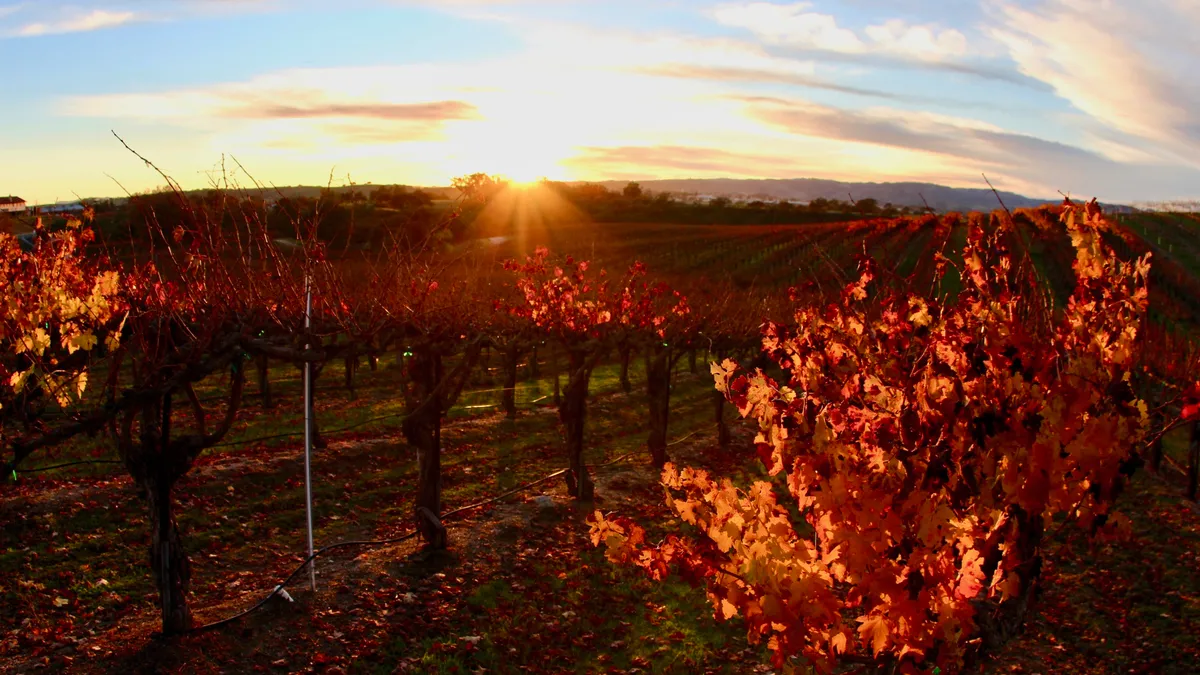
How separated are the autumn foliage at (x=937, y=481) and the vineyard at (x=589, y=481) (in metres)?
0.02

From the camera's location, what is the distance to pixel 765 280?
53625 millimetres

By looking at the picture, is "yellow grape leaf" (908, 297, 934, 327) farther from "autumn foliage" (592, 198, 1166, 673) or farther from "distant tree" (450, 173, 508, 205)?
"distant tree" (450, 173, 508, 205)

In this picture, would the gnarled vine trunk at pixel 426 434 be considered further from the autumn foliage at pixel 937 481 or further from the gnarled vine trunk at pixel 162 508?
the autumn foliage at pixel 937 481

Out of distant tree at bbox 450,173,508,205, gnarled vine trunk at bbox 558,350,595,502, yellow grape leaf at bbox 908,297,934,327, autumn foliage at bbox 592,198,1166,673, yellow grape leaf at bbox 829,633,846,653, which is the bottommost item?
gnarled vine trunk at bbox 558,350,595,502

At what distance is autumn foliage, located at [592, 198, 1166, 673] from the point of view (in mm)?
4395

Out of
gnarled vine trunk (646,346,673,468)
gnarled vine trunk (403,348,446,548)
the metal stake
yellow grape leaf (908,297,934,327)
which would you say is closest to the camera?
yellow grape leaf (908,297,934,327)

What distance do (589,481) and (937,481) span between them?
1199 cm

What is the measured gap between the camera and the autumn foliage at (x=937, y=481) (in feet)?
14.4

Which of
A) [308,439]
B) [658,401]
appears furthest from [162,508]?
[658,401]

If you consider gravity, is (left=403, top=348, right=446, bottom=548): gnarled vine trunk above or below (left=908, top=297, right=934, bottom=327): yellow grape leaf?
below

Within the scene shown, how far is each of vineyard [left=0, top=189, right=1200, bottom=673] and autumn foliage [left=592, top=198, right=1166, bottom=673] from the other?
0.02 metres

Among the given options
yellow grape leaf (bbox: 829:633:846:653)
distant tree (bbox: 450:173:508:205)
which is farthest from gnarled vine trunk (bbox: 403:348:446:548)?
yellow grape leaf (bbox: 829:633:846:653)

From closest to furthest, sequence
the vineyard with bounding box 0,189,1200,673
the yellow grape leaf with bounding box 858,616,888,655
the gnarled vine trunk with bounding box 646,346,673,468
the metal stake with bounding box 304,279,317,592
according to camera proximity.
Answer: the yellow grape leaf with bounding box 858,616,888,655 < the vineyard with bounding box 0,189,1200,673 < the metal stake with bounding box 304,279,317,592 < the gnarled vine trunk with bounding box 646,346,673,468

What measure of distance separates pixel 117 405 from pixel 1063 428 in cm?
830
